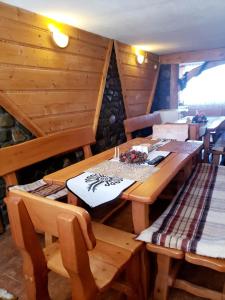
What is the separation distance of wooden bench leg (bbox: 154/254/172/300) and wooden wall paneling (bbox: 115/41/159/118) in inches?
110

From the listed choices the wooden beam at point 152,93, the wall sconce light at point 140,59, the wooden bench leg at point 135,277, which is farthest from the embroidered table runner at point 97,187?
the wooden beam at point 152,93

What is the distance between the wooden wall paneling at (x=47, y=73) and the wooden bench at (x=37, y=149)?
0.69 feet

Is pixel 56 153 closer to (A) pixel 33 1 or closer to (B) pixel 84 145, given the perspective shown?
(B) pixel 84 145

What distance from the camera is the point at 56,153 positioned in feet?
7.57

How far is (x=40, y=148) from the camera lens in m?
2.15

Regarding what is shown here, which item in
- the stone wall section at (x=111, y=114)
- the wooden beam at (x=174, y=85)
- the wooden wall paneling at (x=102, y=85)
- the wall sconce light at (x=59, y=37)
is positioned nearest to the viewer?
the wall sconce light at (x=59, y=37)

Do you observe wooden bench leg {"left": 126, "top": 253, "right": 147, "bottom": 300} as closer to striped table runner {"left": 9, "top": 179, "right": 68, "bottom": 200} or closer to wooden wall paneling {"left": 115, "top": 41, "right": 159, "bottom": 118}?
striped table runner {"left": 9, "top": 179, "right": 68, "bottom": 200}

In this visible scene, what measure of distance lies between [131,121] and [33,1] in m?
1.83

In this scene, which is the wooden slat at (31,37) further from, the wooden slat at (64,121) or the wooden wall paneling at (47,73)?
the wooden slat at (64,121)

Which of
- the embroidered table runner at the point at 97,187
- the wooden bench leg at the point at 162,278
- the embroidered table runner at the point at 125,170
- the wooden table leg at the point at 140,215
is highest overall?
the embroidered table runner at the point at 125,170

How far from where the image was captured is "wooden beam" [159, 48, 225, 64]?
4363mm

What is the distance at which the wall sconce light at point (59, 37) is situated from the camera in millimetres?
2387

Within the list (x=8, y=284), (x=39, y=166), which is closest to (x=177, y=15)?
(x=39, y=166)

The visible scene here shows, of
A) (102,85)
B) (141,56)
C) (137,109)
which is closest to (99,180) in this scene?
(102,85)
